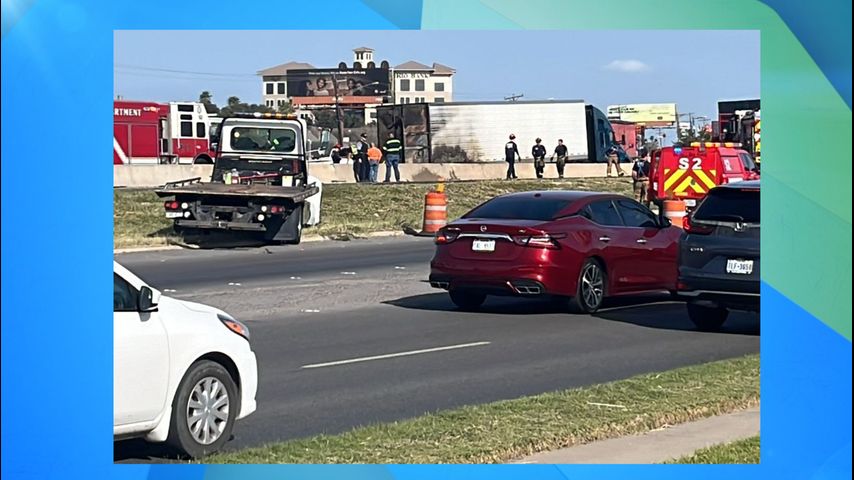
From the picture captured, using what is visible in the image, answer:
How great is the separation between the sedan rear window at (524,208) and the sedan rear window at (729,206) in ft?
4.93

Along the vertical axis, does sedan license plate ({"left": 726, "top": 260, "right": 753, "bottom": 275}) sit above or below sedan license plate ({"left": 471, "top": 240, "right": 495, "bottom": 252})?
below

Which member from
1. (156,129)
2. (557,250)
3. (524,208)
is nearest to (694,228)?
(524,208)

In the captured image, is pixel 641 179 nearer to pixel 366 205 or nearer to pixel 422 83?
pixel 422 83

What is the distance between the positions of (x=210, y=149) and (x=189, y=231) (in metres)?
0.70

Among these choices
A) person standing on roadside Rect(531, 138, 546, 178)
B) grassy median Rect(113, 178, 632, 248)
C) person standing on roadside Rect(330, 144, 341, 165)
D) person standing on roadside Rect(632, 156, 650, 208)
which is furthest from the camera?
person standing on roadside Rect(330, 144, 341, 165)

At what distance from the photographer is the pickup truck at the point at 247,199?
9.55 meters

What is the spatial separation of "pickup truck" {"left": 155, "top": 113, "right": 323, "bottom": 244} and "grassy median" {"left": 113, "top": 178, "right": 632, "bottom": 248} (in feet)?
0.45

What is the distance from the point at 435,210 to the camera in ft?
32.3

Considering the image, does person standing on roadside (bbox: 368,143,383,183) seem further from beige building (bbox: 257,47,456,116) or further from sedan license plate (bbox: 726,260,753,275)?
sedan license plate (bbox: 726,260,753,275)

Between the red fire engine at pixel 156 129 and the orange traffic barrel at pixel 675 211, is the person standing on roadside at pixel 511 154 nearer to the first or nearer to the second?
the orange traffic barrel at pixel 675 211

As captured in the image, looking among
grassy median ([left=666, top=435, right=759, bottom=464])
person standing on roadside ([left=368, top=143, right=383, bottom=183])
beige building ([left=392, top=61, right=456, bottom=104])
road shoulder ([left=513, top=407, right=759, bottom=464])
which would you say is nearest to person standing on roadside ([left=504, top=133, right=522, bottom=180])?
beige building ([left=392, top=61, right=456, bottom=104])

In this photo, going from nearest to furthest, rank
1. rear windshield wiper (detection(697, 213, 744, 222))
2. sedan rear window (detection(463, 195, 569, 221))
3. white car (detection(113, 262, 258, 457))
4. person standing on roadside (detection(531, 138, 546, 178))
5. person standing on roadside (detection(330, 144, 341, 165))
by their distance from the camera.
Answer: white car (detection(113, 262, 258, 457)), person standing on roadside (detection(531, 138, 546, 178)), rear windshield wiper (detection(697, 213, 744, 222)), person standing on roadside (detection(330, 144, 341, 165)), sedan rear window (detection(463, 195, 569, 221))

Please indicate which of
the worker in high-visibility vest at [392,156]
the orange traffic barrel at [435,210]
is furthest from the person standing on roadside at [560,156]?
the worker in high-visibility vest at [392,156]

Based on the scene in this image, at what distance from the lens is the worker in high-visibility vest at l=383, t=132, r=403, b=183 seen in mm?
9328
